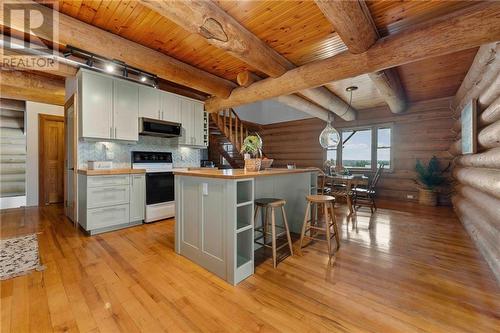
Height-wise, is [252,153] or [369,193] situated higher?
[252,153]

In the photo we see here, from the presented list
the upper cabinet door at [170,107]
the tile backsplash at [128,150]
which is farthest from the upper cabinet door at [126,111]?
the upper cabinet door at [170,107]

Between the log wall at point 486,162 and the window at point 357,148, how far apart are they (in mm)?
2782

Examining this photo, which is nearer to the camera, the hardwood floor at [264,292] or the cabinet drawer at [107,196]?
the hardwood floor at [264,292]

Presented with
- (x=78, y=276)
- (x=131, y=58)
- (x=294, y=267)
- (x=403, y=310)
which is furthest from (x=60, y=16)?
(x=403, y=310)

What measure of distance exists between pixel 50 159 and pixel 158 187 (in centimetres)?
368

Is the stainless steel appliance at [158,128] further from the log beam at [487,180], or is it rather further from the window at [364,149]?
the log beam at [487,180]

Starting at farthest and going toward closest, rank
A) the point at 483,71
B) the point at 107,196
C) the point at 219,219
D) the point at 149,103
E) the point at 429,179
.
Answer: the point at 429,179 → the point at 149,103 → the point at 107,196 → the point at 483,71 → the point at 219,219

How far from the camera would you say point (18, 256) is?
245 centimetres

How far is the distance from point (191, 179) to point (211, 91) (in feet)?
7.69

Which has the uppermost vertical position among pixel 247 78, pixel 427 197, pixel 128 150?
pixel 247 78

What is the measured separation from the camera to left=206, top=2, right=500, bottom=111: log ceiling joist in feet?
6.66

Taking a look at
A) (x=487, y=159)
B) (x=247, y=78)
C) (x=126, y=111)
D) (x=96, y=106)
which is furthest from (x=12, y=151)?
(x=487, y=159)

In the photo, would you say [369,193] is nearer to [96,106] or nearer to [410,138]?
[410,138]

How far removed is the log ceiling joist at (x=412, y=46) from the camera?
2.03 metres
